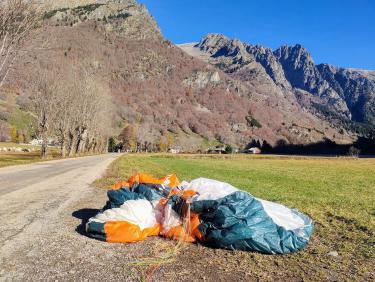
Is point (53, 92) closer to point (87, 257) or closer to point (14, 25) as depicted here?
point (14, 25)

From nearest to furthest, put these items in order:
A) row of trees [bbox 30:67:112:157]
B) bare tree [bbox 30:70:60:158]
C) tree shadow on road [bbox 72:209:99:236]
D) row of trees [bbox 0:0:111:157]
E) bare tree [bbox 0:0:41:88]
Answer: tree shadow on road [bbox 72:209:99:236] < bare tree [bbox 0:0:41:88] < row of trees [bbox 0:0:111:157] < bare tree [bbox 30:70:60:158] < row of trees [bbox 30:67:112:157]

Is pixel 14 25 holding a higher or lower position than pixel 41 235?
higher

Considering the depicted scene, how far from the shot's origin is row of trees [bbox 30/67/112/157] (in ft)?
179

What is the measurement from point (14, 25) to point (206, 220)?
28.6m

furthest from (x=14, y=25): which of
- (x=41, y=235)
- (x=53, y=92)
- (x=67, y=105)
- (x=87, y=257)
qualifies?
(x=67, y=105)

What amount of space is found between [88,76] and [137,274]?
63.5 meters

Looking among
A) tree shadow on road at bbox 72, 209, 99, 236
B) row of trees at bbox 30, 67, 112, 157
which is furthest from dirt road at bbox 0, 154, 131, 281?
row of trees at bbox 30, 67, 112, 157

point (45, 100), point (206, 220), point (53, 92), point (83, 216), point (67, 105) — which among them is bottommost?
point (83, 216)

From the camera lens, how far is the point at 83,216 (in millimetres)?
10125

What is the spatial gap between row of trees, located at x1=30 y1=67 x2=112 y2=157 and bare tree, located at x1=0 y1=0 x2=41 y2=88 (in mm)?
22479

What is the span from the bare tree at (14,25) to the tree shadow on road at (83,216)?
77.8 ft

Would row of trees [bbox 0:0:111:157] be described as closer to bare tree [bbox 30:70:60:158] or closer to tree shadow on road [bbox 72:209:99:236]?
bare tree [bbox 30:70:60:158]

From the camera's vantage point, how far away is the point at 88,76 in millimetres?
66000

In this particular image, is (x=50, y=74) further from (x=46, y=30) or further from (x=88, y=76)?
(x=46, y=30)
